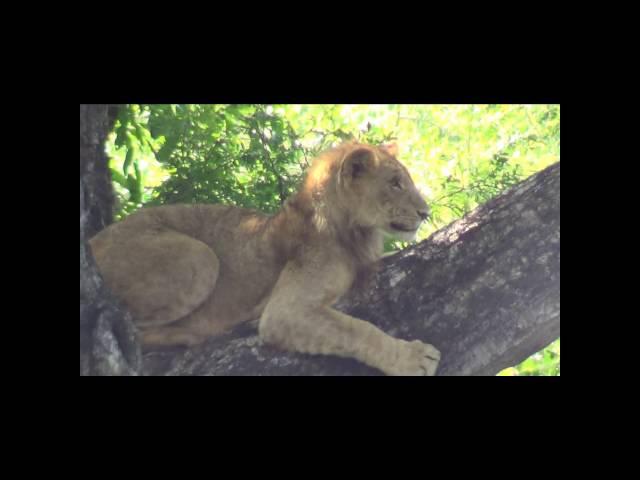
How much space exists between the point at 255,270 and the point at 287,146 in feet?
6.01

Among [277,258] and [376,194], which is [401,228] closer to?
[376,194]

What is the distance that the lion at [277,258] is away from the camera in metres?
5.23

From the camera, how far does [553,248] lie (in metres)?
5.02

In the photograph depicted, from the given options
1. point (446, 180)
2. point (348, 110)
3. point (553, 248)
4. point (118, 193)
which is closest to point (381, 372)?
point (553, 248)

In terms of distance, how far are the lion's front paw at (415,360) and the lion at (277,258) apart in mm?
66

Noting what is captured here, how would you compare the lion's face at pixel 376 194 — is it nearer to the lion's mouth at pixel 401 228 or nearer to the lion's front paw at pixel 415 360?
the lion's mouth at pixel 401 228

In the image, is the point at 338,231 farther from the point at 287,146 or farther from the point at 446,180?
the point at 446,180

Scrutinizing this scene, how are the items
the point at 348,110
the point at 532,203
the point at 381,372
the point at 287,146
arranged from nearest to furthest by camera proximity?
1. the point at 381,372
2. the point at 532,203
3. the point at 287,146
4. the point at 348,110

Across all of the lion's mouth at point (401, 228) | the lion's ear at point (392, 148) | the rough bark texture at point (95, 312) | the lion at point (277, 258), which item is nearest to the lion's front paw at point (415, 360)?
the lion at point (277, 258)

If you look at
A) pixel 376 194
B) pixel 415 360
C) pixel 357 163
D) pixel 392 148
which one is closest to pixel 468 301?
pixel 415 360

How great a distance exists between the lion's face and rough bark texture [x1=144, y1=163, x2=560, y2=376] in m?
0.58

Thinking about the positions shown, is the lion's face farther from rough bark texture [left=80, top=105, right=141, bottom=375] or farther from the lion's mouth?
rough bark texture [left=80, top=105, right=141, bottom=375]

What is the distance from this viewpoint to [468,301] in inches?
196

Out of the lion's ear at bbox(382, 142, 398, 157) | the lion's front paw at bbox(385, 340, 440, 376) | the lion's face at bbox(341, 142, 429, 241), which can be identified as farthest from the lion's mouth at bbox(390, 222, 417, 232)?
the lion's front paw at bbox(385, 340, 440, 376)
